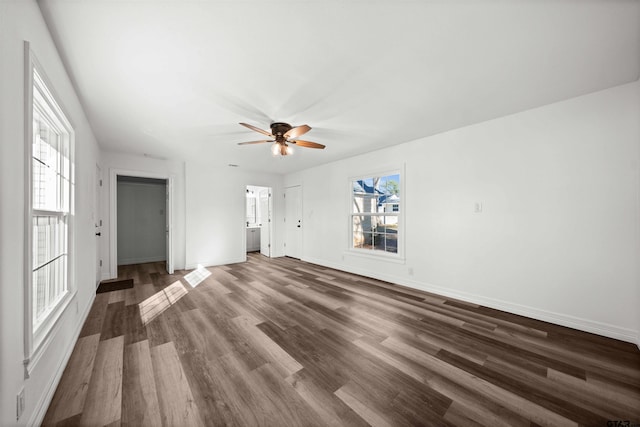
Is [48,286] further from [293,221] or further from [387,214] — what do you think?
[293,221]

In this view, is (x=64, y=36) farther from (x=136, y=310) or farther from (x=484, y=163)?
(x=484, y=163)

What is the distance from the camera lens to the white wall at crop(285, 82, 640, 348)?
2369mm

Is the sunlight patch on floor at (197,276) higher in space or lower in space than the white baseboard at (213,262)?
lower

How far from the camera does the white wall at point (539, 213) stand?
2.37 metres

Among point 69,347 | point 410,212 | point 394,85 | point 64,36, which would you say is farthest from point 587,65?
point 69,347

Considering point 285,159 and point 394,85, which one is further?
point 285,159

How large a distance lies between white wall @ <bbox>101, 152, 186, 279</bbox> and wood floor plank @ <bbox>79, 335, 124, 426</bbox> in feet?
10.2

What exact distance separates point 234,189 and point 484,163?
5.18 meters

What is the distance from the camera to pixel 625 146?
7.69 ft

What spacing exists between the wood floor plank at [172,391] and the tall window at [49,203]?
0.81 meters

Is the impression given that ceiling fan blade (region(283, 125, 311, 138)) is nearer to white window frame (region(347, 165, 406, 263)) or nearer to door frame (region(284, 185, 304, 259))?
white window frame (region(347, 165, 406, 263))

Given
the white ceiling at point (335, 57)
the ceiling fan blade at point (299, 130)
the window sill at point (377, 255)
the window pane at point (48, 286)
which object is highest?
the white ceiling at point (335, 57)


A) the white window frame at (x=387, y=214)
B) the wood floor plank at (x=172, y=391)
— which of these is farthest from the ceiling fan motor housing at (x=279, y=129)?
the wood floor plank at (x=172, y=391)

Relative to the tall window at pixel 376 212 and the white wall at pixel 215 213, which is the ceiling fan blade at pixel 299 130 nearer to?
the tall window at pixel 376 212
